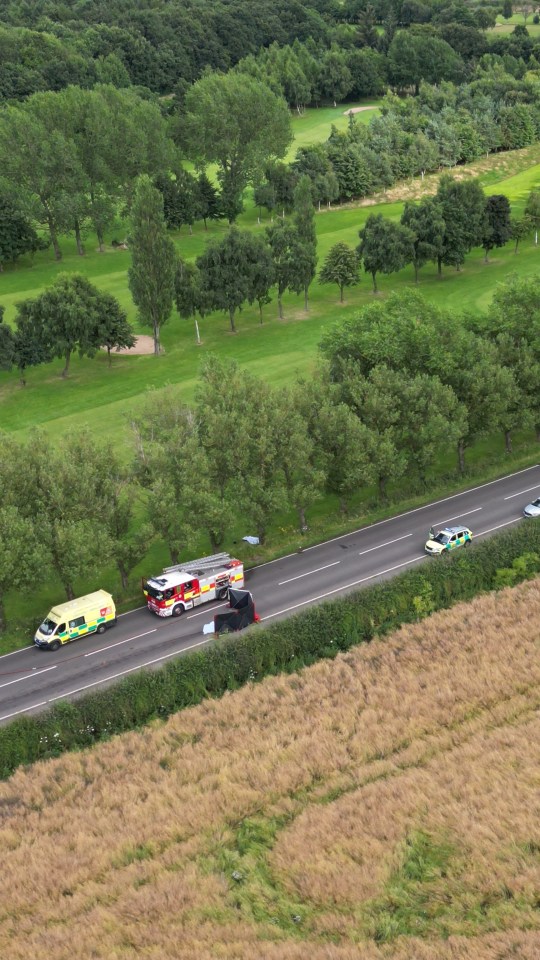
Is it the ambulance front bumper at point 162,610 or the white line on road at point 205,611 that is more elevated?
the ambulance front bumper at point 162,610

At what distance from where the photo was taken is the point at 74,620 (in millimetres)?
52531

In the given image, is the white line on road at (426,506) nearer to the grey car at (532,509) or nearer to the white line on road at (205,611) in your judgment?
the white line on road at (205,611)

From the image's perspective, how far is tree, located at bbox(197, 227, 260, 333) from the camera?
93.1 m

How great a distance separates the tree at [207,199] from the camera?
12625cm

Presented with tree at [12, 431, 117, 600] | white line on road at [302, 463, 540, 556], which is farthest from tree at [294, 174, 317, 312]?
tree at [12, 431, 117, 600]

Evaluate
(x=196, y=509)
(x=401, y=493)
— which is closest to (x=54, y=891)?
(x=196, y=509)

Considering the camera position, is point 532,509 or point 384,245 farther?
point 384,245

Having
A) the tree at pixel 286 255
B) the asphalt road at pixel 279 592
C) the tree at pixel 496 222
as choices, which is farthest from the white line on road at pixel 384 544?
the tree at pixel 496 222

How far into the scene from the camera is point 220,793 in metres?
38.7

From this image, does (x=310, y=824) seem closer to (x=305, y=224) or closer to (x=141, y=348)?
(x=141, y=348)

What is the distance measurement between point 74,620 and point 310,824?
2131cm

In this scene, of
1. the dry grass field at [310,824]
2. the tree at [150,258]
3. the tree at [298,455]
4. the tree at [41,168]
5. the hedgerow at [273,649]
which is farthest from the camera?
the tree at [41,168]

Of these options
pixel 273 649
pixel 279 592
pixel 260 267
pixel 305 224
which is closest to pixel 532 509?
pixel 279 592

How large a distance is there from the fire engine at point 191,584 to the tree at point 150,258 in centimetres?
3964
